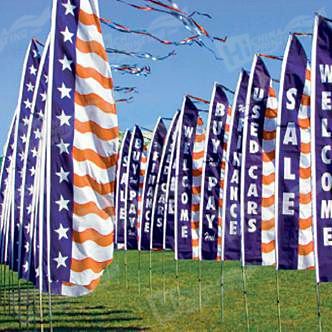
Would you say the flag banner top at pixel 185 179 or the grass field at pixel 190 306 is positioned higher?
the flag banner top at pixel 185 179

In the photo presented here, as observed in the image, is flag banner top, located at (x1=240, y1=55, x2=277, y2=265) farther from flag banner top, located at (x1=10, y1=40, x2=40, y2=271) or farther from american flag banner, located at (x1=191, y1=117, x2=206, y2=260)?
flag banner top, located at (x1=10, y1=40, x2=40, y2=271)

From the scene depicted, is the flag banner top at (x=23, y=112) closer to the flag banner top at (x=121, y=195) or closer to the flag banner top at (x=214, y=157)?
the flag banner top at (x=214, y=157)

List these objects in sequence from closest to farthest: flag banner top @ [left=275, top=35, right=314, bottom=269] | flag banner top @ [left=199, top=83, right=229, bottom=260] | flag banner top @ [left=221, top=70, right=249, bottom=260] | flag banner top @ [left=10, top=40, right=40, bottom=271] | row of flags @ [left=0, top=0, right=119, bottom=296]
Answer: row of flags @ [left=0, top=0, right=119, bottom=296], flag banner top @ [left=275, top=35, right=314, bottom=269], flag banner top @ [left=221, top=70, right=249, bottom=260], flag banner top @ [left=10, top=40, right=40, bottom=271], flag banner top @ [left=199, top=83, right=229, bottom=260]

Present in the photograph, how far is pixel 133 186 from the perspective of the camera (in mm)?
29734

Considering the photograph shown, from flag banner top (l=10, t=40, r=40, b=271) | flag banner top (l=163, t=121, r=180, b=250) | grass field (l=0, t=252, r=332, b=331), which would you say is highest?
flag banner top (l=10, t=40, r=40, b=271)

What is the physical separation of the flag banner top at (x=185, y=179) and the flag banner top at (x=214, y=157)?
4.25 ft

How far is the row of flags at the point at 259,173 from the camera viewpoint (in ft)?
37.8

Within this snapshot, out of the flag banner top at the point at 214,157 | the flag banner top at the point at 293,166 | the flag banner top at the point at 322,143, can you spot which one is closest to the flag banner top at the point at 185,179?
the flag banner top at the point at 214,157

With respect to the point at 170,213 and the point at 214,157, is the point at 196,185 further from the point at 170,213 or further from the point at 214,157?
the point at 170,213

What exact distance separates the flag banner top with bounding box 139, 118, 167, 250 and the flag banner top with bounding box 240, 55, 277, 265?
1038cm

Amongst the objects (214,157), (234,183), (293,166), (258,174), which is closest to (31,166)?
(234,183)

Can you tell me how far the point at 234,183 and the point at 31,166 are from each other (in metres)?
4.73

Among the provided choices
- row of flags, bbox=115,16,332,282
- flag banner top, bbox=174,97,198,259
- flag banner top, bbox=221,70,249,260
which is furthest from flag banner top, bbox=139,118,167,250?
flag banner top, bbox=221,70,249,260

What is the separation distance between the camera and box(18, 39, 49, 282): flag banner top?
14930 millimetres
